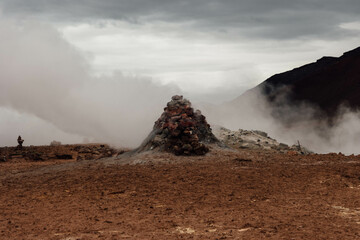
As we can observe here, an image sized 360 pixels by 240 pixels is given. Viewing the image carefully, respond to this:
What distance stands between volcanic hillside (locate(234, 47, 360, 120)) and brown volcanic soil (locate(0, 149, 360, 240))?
152 ft

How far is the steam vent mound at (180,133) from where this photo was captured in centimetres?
1938

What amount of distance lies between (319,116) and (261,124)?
10.3 metres

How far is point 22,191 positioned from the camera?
14.7 metres

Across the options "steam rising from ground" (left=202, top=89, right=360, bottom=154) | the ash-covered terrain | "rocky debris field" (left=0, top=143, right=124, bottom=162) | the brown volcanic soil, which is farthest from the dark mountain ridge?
the brown volcanic soil

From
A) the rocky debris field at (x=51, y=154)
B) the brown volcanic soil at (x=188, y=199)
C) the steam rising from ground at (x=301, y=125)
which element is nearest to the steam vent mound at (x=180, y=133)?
the brown volcanic soil at (x=188, y=199)

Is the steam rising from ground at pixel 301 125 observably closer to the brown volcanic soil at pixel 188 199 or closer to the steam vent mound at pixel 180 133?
the steam vent mound at pixel 180 133

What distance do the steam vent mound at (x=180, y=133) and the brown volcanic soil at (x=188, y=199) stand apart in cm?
72

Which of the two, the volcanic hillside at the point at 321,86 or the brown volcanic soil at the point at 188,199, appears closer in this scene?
the brown volcanic soil at the point at 188,199

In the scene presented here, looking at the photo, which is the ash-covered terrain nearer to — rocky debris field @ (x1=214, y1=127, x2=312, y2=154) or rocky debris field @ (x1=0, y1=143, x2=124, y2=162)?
rocky debris field @ (x1=214, y1=127, x2=312, y2=154)

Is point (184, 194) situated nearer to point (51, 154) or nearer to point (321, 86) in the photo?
point (51, 154)

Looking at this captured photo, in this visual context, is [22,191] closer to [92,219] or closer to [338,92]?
[92,219]

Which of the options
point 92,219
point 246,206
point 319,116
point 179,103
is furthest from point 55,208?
point 319,116

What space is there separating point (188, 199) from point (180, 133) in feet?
26.8

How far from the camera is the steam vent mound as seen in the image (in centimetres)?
1938
